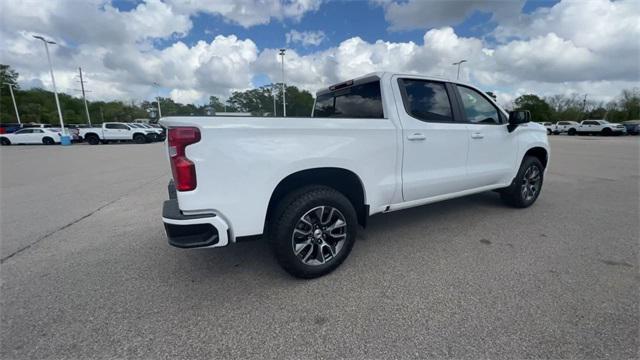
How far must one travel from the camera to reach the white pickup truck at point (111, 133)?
22734 millimetres

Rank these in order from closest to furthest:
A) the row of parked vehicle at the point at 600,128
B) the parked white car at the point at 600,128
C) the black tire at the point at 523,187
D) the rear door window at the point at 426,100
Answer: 1. the rear door window at the point at 426,100
2. the black tire at the point at 523,187
3. the parked white car at the point at 600,128
4. the row of parked vehicle at the point at 600,128

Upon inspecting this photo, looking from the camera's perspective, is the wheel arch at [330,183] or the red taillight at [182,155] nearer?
the red taillight at [182,155]

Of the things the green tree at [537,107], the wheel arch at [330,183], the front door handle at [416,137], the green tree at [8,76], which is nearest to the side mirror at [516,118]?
the front door handle at [416,137]

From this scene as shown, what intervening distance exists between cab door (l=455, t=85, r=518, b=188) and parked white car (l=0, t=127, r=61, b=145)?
101ft

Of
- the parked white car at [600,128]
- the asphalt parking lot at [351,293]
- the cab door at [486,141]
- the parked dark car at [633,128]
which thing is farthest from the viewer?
the parked dark car at [633,128]

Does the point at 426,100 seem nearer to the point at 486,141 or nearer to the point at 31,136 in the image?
the point at 486,141

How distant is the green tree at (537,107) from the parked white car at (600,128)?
28.8m

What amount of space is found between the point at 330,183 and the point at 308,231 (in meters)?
0.56

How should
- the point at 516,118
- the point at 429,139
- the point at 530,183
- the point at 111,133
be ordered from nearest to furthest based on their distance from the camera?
the point at 429,139
the point at 516,118
the point at 530,183
the point at 111,133

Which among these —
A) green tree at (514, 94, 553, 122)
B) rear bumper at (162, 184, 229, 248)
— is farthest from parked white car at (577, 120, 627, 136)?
rear bumper at (162, 184, 229, 248)

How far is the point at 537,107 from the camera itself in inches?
2328

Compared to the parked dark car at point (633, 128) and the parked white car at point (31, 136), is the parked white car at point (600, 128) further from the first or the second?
the parked white car at point (31, 136)

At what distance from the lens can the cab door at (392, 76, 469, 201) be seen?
2900mm

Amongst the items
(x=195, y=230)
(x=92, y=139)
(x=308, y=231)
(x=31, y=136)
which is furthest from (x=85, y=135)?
(x=308, y=231)
